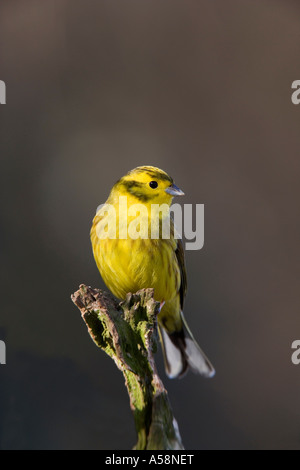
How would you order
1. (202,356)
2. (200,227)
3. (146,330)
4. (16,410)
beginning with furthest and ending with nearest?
(200,227), (16,410), (202,356), (146,330)

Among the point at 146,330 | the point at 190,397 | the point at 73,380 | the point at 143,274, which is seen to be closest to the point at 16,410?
the point at 73,380

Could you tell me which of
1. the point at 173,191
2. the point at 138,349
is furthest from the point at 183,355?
the point at 138,349

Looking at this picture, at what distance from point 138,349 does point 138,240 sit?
712mm

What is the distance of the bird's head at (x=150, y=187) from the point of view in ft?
10.2

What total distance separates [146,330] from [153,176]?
3.09ft

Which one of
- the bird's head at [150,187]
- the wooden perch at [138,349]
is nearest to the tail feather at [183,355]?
the bird's head at [150,187]

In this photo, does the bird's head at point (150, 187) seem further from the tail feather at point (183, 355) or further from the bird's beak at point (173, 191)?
the tail feather at point (183, 355)

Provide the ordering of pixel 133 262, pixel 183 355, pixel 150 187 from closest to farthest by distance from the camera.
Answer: pixel 133 262 → pixel 150 187 → pixel 183 355

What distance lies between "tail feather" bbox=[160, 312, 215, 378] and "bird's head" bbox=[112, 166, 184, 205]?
0.95 metres

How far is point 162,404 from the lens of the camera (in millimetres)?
2051

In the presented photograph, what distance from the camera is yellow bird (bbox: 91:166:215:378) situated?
2.99m

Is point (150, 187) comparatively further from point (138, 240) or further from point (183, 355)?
A: point (183, 355)

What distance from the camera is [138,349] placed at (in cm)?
245
